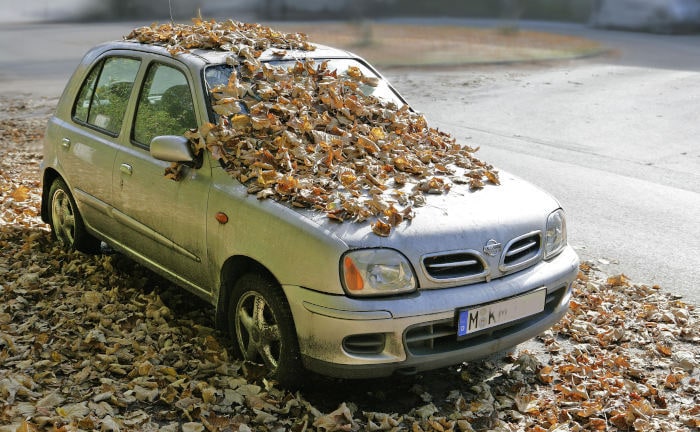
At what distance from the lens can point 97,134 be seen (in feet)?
19.1

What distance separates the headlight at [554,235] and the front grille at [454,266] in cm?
59

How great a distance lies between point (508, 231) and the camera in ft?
14.1

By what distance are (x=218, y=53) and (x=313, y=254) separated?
1.95 meters

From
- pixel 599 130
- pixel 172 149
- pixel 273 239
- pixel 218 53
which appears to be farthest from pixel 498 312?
pixel 599 130

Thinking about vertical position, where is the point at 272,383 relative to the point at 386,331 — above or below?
below

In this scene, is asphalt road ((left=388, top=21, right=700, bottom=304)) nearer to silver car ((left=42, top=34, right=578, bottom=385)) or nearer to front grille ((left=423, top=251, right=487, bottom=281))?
silver car ((left=42, top=34, right=578, bottom=385))

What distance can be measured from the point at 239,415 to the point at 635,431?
1.96m

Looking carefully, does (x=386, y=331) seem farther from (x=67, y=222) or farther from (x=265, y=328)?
(x=67, y=222)

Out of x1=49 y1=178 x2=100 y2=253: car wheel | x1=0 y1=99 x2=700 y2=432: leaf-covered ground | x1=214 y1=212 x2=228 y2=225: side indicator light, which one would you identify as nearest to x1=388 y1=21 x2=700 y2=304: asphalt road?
x1=0 y1=99 x2=700 y2=432: leaf-covered ground

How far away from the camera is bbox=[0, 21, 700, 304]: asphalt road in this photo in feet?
23.7

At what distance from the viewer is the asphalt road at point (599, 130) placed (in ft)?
23.7

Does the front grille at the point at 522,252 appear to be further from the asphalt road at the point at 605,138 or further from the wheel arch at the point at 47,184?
the wheel arch at the point at 47,184

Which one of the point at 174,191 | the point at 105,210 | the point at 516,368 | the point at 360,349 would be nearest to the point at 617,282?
the point at 516,368

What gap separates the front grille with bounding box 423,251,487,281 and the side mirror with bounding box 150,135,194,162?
154 centimetres
